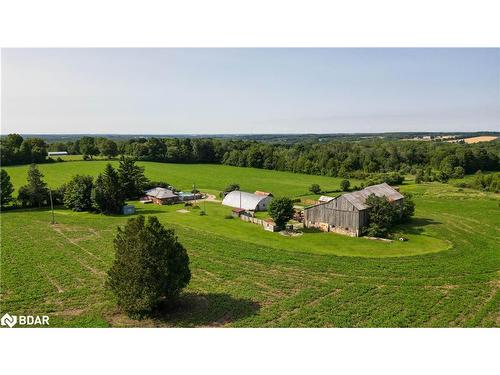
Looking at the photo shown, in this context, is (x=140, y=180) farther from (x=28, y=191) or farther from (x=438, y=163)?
(x=438, y=163)

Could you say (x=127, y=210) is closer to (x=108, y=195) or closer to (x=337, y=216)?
(x=108, y=195)

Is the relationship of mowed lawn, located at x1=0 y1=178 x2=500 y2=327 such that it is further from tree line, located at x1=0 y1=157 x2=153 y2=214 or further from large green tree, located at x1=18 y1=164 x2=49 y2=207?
large green tree, located at x1=18 y1=164 x2=49 y2=207

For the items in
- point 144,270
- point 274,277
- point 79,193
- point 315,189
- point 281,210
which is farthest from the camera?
point 315,189

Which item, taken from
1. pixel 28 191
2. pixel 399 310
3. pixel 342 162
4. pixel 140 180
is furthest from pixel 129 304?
pixel 342 162

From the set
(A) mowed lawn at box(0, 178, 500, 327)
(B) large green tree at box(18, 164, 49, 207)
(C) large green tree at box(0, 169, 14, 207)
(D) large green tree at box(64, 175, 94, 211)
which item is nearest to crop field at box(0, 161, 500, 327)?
(A) mowed lawn at box(0, 178, 500, 327)

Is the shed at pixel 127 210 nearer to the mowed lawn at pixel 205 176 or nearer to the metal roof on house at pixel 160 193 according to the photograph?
the metal roof on house at pixel 160 193

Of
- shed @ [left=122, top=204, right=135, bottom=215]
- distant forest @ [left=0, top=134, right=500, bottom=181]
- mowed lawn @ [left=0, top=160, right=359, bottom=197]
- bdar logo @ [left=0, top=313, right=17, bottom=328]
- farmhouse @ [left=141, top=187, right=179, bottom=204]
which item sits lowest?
bdar logo @ [left=0, top=313, right=17, bottom=328]

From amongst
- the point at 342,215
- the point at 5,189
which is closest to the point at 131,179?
the point at 5,189
